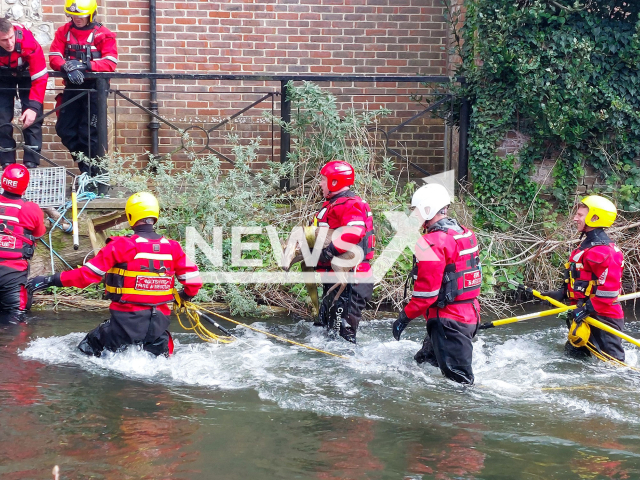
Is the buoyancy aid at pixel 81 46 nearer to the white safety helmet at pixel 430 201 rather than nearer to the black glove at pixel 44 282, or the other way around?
the black glove at pixel 44 282

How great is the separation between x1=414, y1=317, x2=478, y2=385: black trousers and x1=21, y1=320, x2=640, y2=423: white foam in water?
17 cm

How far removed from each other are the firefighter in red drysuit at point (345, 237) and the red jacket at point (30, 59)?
4.04m

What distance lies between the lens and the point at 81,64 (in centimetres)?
936

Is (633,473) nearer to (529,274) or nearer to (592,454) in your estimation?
(592,454)

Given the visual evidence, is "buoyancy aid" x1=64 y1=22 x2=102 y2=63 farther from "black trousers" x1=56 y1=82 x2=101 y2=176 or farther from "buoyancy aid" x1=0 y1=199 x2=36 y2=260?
A: "buoyancy aid" x1=0 y1=199 x2=36 y2=260

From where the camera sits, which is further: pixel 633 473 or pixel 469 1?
pixel 469 1

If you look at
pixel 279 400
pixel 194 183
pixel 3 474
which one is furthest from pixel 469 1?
pixel 3 474

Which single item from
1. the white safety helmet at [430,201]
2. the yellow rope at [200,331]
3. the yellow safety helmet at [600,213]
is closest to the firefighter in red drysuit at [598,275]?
the yellow safety helmet at [600,213]

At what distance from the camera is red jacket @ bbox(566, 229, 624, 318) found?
6.67 metres

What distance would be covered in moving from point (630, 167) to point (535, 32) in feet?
6.84

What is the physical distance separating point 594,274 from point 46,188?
19.7 feet

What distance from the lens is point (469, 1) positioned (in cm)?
995

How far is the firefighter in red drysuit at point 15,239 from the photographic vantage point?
758 centimetres

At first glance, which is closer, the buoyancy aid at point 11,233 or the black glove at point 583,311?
the black glove at point 583,311
